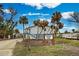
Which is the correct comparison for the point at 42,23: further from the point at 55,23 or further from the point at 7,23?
the point at 7,23

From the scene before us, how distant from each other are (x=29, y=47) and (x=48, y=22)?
27 cm

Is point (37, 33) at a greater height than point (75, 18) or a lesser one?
lesser

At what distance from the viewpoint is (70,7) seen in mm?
2268

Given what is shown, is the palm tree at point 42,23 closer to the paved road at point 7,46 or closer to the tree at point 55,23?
the tree at point 55,23

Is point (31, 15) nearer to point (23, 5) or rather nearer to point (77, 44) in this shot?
point (23, 5)

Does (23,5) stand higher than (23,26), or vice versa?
(23,5)

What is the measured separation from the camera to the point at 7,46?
2.33 metres

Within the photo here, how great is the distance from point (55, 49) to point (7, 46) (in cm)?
41

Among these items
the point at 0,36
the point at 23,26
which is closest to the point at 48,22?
the point at 23,26

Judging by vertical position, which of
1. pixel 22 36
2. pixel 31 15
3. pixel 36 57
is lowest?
Result: pixel 36 57

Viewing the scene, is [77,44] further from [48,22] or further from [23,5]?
[23,5]

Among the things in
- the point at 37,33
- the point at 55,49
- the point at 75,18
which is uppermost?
the point at 75,18

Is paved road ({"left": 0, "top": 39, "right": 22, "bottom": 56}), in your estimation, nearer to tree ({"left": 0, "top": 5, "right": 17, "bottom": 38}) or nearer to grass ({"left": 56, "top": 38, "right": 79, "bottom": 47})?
tree ({"left": 0, "top": 5, "right": 17, "bottom": 38})

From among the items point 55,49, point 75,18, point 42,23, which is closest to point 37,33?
point 42,23
